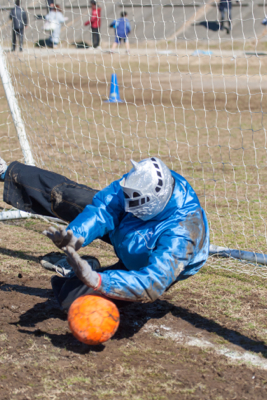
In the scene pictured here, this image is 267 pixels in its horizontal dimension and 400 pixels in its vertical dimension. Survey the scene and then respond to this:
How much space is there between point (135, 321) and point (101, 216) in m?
0.92

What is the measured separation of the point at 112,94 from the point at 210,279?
10.6m

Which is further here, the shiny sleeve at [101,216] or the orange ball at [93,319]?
the shiny sleeve at [101,216]

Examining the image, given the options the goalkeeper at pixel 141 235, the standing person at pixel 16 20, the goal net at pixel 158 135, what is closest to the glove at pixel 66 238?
the goalkeeper at pixel 141 235

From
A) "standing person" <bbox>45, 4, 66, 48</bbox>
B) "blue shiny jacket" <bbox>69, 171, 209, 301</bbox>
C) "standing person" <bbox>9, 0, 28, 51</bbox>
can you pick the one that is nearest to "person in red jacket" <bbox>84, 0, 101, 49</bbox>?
"standing person" <bbox>45, 4, 66, 48</bbox>

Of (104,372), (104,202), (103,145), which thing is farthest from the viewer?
(103,145)

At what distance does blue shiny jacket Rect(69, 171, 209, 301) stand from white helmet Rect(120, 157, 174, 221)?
14cm

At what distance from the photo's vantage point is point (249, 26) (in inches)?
1241

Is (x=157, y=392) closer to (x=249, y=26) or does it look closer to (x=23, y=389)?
(x=23, y=389)

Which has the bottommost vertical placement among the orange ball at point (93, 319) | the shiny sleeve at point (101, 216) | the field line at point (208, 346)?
the field line at point (208, 346)

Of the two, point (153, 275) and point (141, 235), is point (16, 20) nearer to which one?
point (141, 235)

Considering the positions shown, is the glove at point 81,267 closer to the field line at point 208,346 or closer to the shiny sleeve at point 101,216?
the shiny sleeve at point 101,216

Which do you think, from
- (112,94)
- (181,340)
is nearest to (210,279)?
(181,340)

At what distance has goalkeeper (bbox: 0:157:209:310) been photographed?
2.96 m

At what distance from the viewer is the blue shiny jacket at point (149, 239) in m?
2.97
